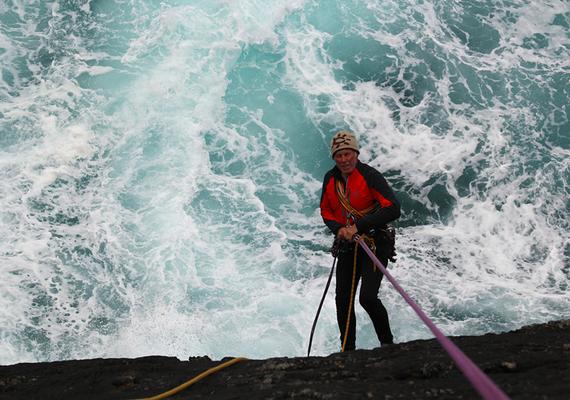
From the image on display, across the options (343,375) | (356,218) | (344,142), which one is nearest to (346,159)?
(344,142)

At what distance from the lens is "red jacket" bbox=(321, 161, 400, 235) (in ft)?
13.2

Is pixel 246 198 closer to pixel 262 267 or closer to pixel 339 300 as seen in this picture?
pixel 262 267

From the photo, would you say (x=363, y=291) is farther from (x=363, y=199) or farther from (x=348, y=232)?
(x=363, y=199)

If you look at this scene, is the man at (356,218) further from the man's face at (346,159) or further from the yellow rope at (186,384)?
the yellow rope at (186,384)

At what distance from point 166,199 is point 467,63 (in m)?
8.43

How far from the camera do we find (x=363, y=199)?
4195 millimetres

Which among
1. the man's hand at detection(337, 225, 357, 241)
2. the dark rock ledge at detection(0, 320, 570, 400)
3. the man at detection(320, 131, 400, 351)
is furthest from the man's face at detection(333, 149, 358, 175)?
the dark rock ledge at detection(0, 320, 570, 400)

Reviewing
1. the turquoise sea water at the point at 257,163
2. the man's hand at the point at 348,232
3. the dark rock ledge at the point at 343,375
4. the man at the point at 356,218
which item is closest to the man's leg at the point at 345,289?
the man at the point at 356,218

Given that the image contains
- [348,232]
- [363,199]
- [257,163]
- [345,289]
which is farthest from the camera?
[257,163]

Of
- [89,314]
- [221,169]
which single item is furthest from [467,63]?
[89,314]

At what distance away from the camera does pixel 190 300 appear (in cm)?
945

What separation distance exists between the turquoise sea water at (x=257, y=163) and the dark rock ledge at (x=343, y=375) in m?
4.72

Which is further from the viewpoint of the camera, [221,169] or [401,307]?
[221,169]

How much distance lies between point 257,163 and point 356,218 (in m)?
8.55
